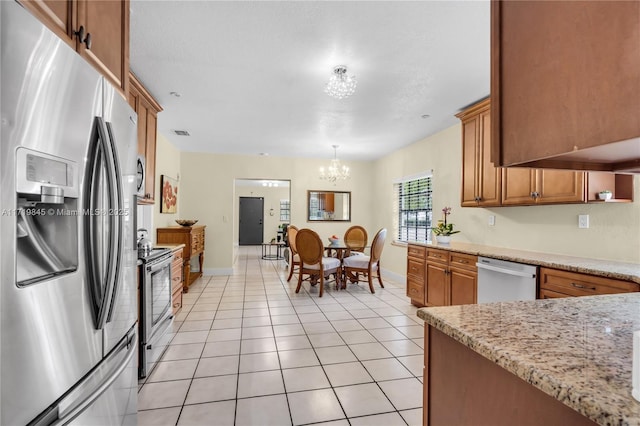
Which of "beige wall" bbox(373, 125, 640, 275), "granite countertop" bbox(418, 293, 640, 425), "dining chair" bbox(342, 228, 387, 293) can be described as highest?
"beige wall" bbox(373, 125, 640, 275)

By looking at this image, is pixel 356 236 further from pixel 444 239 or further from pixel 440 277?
pixel 440 277

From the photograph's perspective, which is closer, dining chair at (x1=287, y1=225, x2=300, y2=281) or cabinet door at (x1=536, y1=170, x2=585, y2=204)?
cabinet door at (x1=536, y1=170, x2=585, y2=204)

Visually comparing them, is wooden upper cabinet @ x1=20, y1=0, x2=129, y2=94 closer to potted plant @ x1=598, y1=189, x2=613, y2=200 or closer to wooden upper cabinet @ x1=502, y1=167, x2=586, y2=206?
wooden upper cabinet @ x1=502, y1=167, x2=586, y2=206

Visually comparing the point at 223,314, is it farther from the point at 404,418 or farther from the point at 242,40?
the point at 242,40

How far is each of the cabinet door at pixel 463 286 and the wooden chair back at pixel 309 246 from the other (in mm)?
1817

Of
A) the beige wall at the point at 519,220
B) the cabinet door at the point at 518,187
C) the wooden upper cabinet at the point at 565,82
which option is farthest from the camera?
the cabinet door at the point at 518,187

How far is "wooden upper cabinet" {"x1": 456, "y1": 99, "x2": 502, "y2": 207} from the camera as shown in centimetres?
324

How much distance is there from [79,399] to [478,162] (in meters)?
3.71

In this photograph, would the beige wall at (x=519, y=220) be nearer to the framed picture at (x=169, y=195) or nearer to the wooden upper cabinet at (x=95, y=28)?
the wooden upper cabinet at (x=95, y=28)

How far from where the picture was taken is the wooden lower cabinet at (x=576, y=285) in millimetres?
1869

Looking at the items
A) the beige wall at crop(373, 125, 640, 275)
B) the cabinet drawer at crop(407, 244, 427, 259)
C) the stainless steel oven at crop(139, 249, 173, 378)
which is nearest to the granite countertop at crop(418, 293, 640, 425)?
the beige wall at crop(373, 125, 640, 275)

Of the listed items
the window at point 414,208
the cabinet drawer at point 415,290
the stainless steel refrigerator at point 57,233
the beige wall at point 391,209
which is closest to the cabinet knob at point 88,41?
the stainless steel refrigerator at point 57,233

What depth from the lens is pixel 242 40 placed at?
2.27 metres

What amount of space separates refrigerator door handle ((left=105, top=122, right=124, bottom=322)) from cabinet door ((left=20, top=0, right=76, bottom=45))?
0.30m
